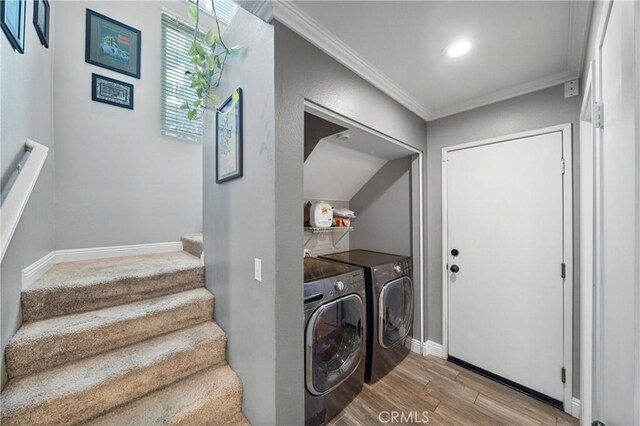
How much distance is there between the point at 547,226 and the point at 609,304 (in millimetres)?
1346

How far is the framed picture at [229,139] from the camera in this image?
1541mm

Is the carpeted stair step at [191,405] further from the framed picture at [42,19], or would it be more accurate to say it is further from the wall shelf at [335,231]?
the framed picture at [42,19]

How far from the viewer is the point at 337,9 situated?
123 cm

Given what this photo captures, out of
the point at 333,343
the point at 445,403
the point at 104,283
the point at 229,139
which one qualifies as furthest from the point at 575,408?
the point at 104,283

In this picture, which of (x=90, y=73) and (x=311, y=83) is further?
(x=90, y=73)

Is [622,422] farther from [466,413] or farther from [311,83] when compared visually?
[311,83]

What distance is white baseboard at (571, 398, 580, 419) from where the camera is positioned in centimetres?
168

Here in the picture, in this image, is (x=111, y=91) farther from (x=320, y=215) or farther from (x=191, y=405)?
(x=191, y=405)

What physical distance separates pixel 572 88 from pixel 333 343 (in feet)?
8.31

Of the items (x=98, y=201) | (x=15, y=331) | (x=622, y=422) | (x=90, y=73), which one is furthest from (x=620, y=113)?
(x=90, y=73)

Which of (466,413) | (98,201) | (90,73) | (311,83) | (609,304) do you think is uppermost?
(90,73)

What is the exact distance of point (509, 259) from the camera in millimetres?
1984

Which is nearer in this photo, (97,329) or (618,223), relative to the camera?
(618,223)

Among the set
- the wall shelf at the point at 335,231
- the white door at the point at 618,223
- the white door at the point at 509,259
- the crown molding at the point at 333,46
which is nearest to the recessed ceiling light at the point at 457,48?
the crown molding at the point at 333,46
